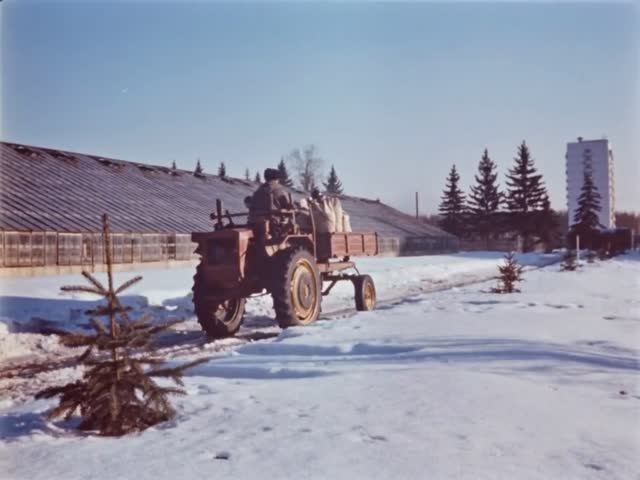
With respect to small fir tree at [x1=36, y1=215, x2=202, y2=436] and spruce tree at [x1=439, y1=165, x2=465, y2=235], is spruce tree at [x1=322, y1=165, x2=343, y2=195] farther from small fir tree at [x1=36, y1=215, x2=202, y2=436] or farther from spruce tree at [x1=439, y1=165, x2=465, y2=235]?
small fir tree at [x1=36, y1=215, x2=202, y2=436]

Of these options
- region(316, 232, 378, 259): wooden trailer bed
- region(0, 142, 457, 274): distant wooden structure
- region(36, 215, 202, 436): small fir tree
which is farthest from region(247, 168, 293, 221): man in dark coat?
region(0, 142, 457, 274): distant wooden structure

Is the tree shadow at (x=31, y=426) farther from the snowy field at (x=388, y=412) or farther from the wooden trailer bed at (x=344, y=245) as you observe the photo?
the wooden trailer bed at (x=344, y=245)

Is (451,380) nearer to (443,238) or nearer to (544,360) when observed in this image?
(544,360)

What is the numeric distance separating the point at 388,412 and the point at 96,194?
23.8 meters

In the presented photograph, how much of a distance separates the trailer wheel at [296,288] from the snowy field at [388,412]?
3.13 ft

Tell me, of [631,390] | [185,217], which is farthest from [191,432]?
[185,217]

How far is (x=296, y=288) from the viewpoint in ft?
→ 31.8

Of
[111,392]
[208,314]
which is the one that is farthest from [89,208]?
[111,392]

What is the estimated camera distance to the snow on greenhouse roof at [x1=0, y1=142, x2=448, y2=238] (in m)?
20.5

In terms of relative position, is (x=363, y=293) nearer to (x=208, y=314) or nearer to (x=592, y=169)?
(x=208, y=314)

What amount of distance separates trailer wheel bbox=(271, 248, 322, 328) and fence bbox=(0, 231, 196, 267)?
40.6 ft

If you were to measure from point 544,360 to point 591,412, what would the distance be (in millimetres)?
1688

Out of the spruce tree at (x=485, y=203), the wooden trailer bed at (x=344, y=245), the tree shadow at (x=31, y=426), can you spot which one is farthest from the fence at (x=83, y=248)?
the spruce tree at (x=485, y=203)

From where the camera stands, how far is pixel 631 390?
454cm
